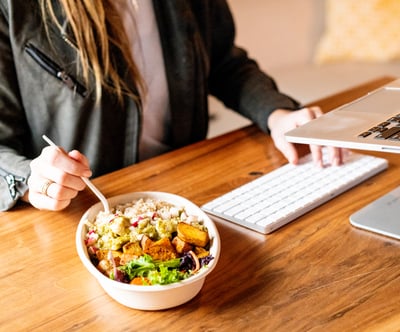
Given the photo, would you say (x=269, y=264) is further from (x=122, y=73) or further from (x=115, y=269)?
(x=122, y=73)

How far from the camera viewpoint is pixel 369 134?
0.79 meters

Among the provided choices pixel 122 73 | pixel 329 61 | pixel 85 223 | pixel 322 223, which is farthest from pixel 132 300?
pixel 329 61

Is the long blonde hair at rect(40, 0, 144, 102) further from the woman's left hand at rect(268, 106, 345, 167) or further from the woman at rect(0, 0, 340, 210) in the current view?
the woman's left hand at rect(268, 106, 345, 167)

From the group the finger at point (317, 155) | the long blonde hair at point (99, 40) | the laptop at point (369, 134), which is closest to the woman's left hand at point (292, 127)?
the finger at point (317, 155)

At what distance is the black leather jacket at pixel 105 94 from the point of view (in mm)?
1062

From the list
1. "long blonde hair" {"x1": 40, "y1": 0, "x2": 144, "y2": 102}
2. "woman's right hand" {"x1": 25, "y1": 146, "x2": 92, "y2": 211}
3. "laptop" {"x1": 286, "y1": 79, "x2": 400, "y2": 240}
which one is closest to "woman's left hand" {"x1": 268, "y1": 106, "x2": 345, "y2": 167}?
"laptop" {"x1": 286, "y1": 79, "x2": 400, "y2": 240}

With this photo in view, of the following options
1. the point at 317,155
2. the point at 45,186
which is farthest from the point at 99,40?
the point at 317,155

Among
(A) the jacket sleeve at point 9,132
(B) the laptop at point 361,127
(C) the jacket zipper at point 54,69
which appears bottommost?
(A) the jacket sleeve at point 9,132

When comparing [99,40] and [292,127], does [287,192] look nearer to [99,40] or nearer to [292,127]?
[292,127]

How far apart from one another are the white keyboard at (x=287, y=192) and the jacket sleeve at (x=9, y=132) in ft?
1.01

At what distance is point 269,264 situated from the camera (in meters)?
0.78

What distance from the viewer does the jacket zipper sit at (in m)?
1.07

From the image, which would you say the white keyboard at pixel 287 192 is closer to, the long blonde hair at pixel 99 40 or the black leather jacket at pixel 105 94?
the black leather jacket at pixel 105 94

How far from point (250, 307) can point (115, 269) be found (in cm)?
17
